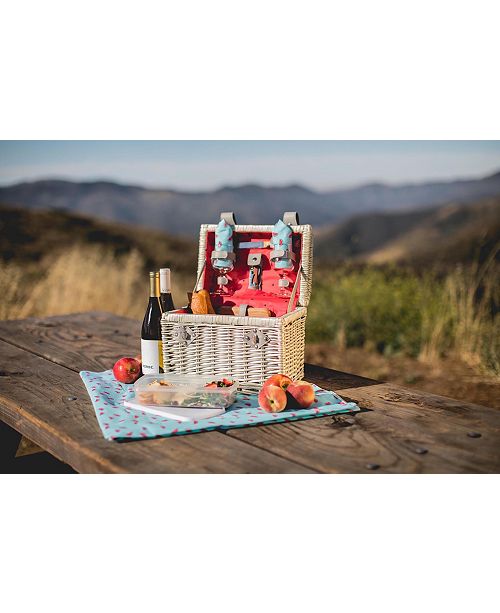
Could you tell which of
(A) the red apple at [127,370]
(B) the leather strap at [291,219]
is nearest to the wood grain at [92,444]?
(A) the red apple at [127,370]

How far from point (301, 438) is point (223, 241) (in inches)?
44.0

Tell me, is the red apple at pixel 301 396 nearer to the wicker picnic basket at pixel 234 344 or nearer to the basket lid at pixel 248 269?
the wicker picnic basket at pixel 234 344

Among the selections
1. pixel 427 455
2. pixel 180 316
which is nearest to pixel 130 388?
pixel 180 316

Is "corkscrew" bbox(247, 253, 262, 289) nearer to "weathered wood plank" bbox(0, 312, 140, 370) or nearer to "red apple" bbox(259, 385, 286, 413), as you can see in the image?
"weathered wood plank" bbox(0, 312, 140, 370)

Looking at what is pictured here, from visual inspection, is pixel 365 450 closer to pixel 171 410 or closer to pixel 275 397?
pixel 275 397

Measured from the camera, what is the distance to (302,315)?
8.48ft

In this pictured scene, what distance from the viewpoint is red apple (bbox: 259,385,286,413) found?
6.73 ft

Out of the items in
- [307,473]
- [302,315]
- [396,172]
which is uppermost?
[396,172]

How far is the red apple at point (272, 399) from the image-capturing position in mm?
2053

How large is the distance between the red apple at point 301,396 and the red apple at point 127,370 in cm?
64

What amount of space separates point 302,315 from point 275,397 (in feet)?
1.96

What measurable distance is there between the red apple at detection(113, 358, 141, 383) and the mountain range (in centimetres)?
1020

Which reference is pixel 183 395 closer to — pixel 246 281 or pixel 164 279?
pixel 164 279

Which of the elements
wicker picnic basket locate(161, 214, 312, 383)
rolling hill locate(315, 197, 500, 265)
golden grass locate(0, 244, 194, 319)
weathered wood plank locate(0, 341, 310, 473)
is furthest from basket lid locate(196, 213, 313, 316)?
rolling hill locate(315, 197, 500, 265)
